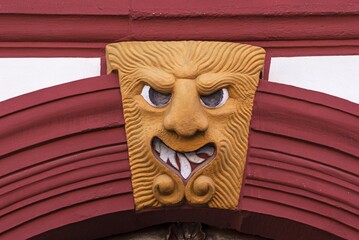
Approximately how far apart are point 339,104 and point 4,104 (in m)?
1.01

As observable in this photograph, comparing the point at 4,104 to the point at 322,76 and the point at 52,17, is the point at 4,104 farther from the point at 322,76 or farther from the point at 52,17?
the point at 322,76

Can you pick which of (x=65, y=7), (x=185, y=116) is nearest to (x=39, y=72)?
(x=65, y=7)

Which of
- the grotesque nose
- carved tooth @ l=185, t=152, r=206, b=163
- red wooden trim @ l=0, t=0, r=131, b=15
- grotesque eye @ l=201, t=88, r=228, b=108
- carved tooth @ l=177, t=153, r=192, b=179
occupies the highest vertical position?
red wooden trim @ l=0, t=0, r=131, b=15

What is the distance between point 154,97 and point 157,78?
0.07 metres

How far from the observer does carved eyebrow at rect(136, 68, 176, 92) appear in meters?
4.14

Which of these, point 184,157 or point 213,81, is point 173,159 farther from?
point 213,81

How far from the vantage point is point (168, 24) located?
4.33m

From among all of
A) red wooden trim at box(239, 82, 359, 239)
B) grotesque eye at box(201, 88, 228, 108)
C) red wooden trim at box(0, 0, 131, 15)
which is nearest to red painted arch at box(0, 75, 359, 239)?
red wooden trim at box(239, 82, 359, 239)

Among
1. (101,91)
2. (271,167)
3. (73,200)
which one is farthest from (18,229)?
(271,167)

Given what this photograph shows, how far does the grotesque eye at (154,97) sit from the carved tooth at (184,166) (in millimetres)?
163

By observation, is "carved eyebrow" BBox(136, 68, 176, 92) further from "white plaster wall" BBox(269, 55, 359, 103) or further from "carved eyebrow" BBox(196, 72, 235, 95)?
"white plaster wall" BBox(269, 55, 359, 103)

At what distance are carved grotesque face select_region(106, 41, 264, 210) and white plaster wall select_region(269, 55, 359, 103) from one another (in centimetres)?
16

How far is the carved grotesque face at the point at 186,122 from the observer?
4.14 metres

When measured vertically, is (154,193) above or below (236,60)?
below
